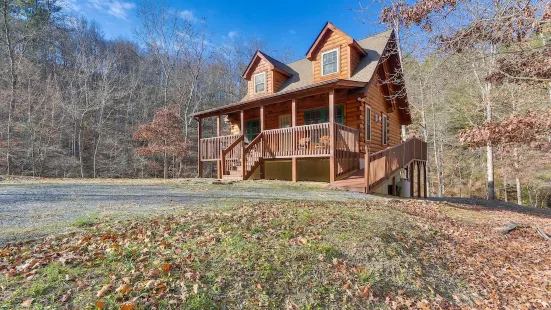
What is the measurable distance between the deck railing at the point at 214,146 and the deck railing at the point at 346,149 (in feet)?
16.5

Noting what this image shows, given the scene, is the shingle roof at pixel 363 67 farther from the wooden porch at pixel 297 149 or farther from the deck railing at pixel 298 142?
the wooden porch at pixel 297 149

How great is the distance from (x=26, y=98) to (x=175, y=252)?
22.2m

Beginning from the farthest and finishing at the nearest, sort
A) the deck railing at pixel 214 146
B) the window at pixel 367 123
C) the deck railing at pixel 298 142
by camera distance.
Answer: the deck railing at pixel 214 146 → the window at pixel 367 123 → the deck railing at pixel 298 142

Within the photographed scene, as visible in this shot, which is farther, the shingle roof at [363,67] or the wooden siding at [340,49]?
the wooden siding at [340,49]

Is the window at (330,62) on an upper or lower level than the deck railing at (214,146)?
upper

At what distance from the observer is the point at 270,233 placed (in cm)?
390

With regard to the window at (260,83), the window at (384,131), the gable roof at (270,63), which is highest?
the gable roof at (270,63)

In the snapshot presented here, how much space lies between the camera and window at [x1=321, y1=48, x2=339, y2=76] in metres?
13.4

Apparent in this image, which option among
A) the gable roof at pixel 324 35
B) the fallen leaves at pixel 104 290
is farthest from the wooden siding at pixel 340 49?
the fallen leaves at pixel 104 290

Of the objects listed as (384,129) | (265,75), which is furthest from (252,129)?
(384,129)

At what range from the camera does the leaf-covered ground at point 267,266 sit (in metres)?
2.39

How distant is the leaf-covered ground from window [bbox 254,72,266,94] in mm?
11805

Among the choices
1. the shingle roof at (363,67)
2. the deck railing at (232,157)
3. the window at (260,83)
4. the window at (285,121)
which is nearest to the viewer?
the deck railing at (232,157)

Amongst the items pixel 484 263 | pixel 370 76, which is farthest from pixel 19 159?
pixel 484 263
